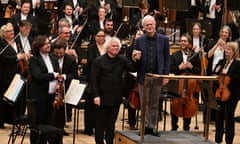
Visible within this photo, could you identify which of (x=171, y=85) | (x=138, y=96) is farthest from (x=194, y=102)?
(x=138, y=96)

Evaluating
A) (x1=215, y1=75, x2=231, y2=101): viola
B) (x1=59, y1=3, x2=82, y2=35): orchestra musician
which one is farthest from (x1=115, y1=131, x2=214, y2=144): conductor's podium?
(x1=59, y1=3, x2=82, y2=35): orchestra musician

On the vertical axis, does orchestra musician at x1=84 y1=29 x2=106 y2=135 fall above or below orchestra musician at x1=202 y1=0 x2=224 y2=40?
below

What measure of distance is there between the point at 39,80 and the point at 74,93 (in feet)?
1.68

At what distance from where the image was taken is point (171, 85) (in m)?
11.0

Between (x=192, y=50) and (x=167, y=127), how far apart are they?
1.51 metres

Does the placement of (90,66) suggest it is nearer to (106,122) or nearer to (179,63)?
(106,122)

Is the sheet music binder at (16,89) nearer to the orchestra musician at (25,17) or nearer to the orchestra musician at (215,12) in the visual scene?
the orchestra musician at (25,17)

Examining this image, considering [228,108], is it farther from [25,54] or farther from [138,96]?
[25,54]

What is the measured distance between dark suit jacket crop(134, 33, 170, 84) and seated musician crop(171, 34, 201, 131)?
2.01 metres

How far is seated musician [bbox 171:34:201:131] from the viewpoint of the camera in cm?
1143

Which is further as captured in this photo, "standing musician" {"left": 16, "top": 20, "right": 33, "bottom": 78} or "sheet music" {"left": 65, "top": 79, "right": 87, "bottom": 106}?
"standing musician" {"left": 16, "top": 20, "right": 33, "bottom": 78}

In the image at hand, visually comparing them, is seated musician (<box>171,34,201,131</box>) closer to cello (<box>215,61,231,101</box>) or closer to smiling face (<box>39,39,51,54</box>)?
cello (<box>215,61,231,101</box>)

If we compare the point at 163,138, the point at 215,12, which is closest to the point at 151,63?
the point at 163,138

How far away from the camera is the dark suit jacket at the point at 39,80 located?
9.38 m
